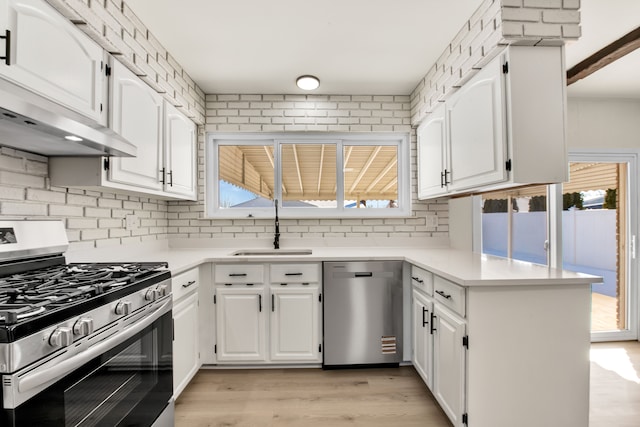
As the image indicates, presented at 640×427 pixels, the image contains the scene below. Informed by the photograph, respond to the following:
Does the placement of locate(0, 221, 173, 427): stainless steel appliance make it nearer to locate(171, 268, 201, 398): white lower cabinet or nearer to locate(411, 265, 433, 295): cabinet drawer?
locate(171, 268, 201, 398): white lower cabinet

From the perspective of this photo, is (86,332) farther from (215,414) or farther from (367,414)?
(367,414)

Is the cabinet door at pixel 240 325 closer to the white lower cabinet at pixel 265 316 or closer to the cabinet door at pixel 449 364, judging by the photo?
the white lower cabinet at pixel 265 316

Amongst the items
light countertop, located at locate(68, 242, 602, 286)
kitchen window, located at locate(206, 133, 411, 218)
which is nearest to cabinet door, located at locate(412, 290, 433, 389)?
light countertop, located at locate(68, 242, 602, 286)

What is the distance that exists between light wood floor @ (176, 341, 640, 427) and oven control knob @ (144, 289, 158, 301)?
0.93 metres

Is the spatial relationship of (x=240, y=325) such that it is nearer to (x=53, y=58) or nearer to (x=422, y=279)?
(x=422, y=279)

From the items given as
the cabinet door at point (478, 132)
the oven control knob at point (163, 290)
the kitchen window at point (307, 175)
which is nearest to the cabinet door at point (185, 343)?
the oven control knob at point (163, 290)

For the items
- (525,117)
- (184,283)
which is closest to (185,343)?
(184,283)

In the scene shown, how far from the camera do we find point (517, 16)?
1.73 m

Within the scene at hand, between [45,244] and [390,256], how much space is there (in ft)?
6.99

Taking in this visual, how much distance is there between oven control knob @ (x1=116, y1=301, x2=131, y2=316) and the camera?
125 centimetres

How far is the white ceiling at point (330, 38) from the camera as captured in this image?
76.6 inches

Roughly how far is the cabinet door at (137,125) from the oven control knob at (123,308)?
0.84 meters

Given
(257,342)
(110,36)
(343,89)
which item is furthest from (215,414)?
(343,89)

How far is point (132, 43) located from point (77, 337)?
5.56ft
